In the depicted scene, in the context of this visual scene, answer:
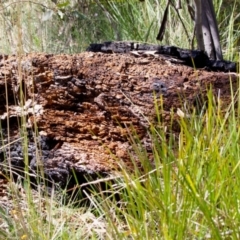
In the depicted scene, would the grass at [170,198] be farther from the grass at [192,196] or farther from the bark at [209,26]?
the bark at [209,26]

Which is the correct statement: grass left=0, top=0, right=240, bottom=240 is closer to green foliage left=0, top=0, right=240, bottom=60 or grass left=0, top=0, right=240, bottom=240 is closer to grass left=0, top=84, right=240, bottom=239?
grass left=0, top=84, right=240, bottom=239

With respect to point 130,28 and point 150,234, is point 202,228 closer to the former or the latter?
point 150,234

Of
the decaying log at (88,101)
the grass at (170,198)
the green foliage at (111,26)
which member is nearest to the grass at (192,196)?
the grass at (170,198)

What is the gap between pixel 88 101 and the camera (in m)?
1.61

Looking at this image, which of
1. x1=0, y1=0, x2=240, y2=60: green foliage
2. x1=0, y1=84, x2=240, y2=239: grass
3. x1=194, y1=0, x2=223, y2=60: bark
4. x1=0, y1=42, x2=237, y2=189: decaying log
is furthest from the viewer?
x1=0, y1=0, x2=240, y2=60: green foliage

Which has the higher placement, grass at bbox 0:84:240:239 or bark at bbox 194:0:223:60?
bark at bbox 194:0:223:60

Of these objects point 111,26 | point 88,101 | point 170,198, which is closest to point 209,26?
point 88,101

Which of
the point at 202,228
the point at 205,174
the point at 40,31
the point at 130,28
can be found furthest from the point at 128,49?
the point at 40,31

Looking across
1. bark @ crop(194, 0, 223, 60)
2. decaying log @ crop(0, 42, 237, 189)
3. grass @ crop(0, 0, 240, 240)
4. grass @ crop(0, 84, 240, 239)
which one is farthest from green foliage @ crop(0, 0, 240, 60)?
grass @ crop(0, 84, 240, 239)

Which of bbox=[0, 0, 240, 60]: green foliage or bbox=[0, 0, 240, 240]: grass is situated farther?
bbox=[0, 0, 240, 60]: green foliage

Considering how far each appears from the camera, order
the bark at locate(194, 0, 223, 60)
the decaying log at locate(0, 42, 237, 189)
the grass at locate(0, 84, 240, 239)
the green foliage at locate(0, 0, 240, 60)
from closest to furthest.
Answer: the grass at locate(0, 84, 240, 239)
the decaying log at locate(0, 42, 237, 189)
the bark at locate(194, 0, 223, 60)
the green foliage at locate(0, 0, 240, 60)

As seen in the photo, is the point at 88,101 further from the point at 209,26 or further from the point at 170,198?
the point at 209,26

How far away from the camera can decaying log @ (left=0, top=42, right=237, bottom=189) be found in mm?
1543

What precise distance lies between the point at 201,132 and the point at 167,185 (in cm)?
23
